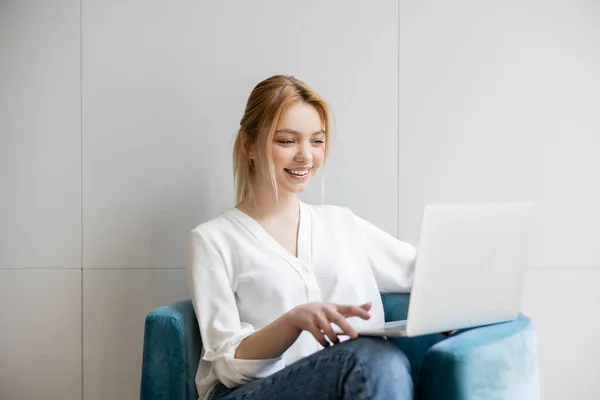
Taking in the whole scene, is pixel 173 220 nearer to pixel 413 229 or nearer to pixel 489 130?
pixel 413 229

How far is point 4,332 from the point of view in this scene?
7.83 ft

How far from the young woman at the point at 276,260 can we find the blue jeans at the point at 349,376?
0.04 meters

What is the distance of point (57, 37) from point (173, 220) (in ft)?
2.55

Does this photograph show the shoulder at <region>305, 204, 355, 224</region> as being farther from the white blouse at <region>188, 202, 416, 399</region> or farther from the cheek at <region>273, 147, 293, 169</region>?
the cheek at <region>273, 147, 293, 169</region>

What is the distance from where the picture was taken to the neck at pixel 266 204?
6.49 feet

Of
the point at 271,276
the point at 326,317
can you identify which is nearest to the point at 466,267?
the point at 326,317

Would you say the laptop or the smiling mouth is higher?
the smiling mouth

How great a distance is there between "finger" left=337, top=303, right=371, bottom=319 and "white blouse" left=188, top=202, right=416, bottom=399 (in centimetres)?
27

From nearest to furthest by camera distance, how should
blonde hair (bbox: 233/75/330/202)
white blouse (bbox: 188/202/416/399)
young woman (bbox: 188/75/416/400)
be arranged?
young woman (bbox: 188/75/416/400), white blouse (bbox: 188/202/416/399), blonde hair (bbox: 233/75/330/202)

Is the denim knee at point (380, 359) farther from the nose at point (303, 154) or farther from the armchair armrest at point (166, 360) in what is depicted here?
the nose at point (303, 154)

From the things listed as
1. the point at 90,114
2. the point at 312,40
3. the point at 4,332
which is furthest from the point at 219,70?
the point at 4,332

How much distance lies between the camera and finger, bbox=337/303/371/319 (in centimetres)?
141

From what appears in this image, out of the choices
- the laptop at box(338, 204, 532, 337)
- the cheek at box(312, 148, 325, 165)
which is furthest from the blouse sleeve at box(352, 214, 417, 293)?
the laptop at box(338, 204, 532, 337)

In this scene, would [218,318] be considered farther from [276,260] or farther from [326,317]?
[326,317]
